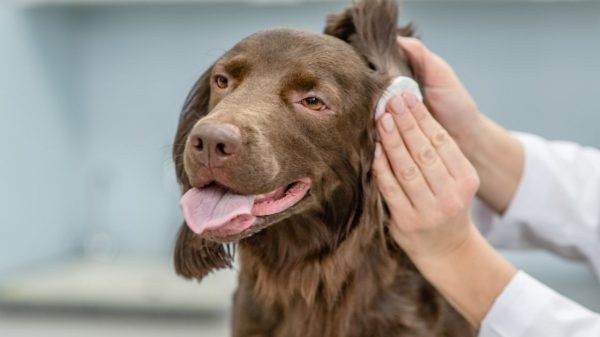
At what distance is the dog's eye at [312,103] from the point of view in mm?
1096

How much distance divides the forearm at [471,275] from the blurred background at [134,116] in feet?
5.58

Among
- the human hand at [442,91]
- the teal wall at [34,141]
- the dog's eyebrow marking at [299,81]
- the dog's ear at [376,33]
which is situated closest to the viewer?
the dog's eyebrow marking at [299,81]

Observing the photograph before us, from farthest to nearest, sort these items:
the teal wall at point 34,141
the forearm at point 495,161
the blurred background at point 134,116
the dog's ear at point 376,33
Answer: the teal wall at point 34,141, the blurred background at point 134,116, the forearm at point 495,161, the dog's ear at point 376,33

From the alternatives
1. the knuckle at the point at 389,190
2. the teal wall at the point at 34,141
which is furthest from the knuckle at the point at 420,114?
the teal wall at the point at 34,141

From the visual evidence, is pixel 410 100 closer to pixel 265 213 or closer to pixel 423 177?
pixel 423 177

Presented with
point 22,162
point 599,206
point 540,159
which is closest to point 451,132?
point 540,159

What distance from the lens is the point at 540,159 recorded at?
4.82 ft

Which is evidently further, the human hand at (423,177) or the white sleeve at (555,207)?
the white sleeve at (555,207)

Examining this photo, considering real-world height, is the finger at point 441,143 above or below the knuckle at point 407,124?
below

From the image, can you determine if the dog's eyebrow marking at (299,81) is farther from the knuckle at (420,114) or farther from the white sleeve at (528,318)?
the white sleeve at (528,318)

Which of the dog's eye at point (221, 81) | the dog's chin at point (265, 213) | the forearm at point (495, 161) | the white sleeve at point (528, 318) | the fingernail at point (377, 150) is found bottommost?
the white sleeve at point (528, 318)

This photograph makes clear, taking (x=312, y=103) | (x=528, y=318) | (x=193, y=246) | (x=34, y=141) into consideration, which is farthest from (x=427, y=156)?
(x=34, y=141)

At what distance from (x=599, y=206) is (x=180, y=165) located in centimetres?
82

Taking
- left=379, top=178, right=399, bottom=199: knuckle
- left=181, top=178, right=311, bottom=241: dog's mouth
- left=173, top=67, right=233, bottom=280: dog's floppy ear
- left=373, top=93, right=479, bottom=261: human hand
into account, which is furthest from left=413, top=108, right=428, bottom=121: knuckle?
left=173, top=67, right=233, bottom=280: dog's floppy ear
